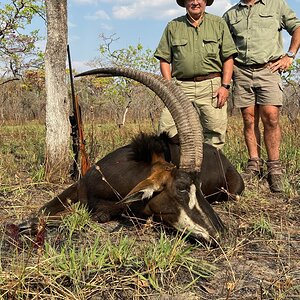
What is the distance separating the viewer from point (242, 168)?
20.2 feet

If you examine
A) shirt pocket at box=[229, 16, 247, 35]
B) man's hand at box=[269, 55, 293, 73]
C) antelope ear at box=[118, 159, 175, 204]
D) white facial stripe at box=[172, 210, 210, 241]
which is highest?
shirt pocket at box=[229, 16, 247, 35]

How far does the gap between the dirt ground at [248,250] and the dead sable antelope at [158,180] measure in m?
0.20

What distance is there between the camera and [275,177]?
5.09 meters

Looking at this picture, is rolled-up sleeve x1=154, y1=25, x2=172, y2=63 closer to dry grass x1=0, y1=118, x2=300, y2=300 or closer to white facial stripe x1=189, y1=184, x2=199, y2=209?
dry grass x1=0, y1=118, x2=300, y2=300

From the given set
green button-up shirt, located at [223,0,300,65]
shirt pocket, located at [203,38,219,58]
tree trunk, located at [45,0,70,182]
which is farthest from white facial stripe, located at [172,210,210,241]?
green button-up shirt, located at [223,0,300,65]

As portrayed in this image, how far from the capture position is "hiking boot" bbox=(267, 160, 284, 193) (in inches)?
195

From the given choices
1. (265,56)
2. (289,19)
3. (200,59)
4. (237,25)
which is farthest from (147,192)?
(289,19)

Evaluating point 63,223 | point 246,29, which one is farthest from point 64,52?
point 63,223

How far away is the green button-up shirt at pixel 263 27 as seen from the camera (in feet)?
16.8

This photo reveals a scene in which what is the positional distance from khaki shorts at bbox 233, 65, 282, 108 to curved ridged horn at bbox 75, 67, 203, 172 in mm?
2047

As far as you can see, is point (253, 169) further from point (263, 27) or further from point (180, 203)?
point (180, 203)

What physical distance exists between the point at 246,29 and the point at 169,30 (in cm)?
97

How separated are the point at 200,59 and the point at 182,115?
1707 mm

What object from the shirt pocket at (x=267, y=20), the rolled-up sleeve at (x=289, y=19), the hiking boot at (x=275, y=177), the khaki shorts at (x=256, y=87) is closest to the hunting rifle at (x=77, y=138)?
the khaki shorts at (x=256, y=87)
